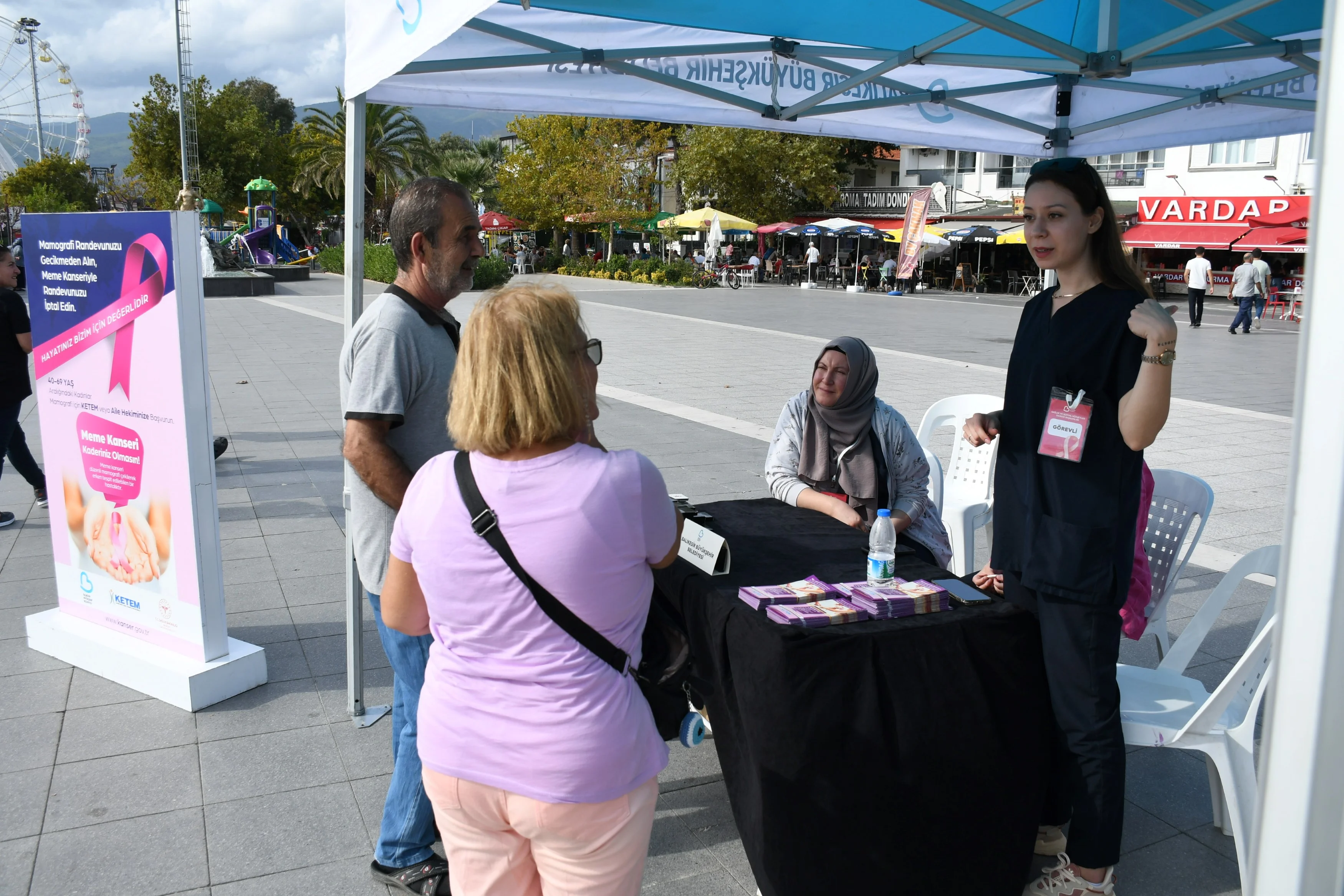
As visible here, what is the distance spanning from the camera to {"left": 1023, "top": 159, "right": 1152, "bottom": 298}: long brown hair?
244 cm

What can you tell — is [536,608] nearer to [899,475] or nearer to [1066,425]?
[1066,425]

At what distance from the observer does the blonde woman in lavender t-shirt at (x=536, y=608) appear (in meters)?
1.63

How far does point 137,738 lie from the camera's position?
11.3 feet

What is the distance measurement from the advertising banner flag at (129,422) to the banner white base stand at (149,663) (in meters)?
0.04

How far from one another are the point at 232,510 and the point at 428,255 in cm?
441

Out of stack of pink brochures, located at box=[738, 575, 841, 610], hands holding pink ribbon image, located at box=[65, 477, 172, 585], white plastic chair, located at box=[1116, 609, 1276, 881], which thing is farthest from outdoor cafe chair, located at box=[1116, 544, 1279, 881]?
hands holding pink ribbon image, located at box=[65, 477, 172, 585]

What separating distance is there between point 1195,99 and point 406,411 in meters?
4.16

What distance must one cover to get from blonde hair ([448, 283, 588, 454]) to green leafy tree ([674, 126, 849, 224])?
37.5 metres

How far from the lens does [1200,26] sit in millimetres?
3461

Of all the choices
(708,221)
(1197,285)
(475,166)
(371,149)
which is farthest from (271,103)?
(1197,285)

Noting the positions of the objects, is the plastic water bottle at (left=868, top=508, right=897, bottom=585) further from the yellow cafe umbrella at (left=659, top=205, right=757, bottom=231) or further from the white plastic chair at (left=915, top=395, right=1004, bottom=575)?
the yellow cafe umbrella at (left=659, top=205, right=757, bottom=231)

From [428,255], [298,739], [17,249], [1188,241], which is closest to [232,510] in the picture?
[298,739]

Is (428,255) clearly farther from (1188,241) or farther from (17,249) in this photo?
(1188,241)

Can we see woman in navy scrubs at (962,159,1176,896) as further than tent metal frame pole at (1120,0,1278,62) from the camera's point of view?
No
